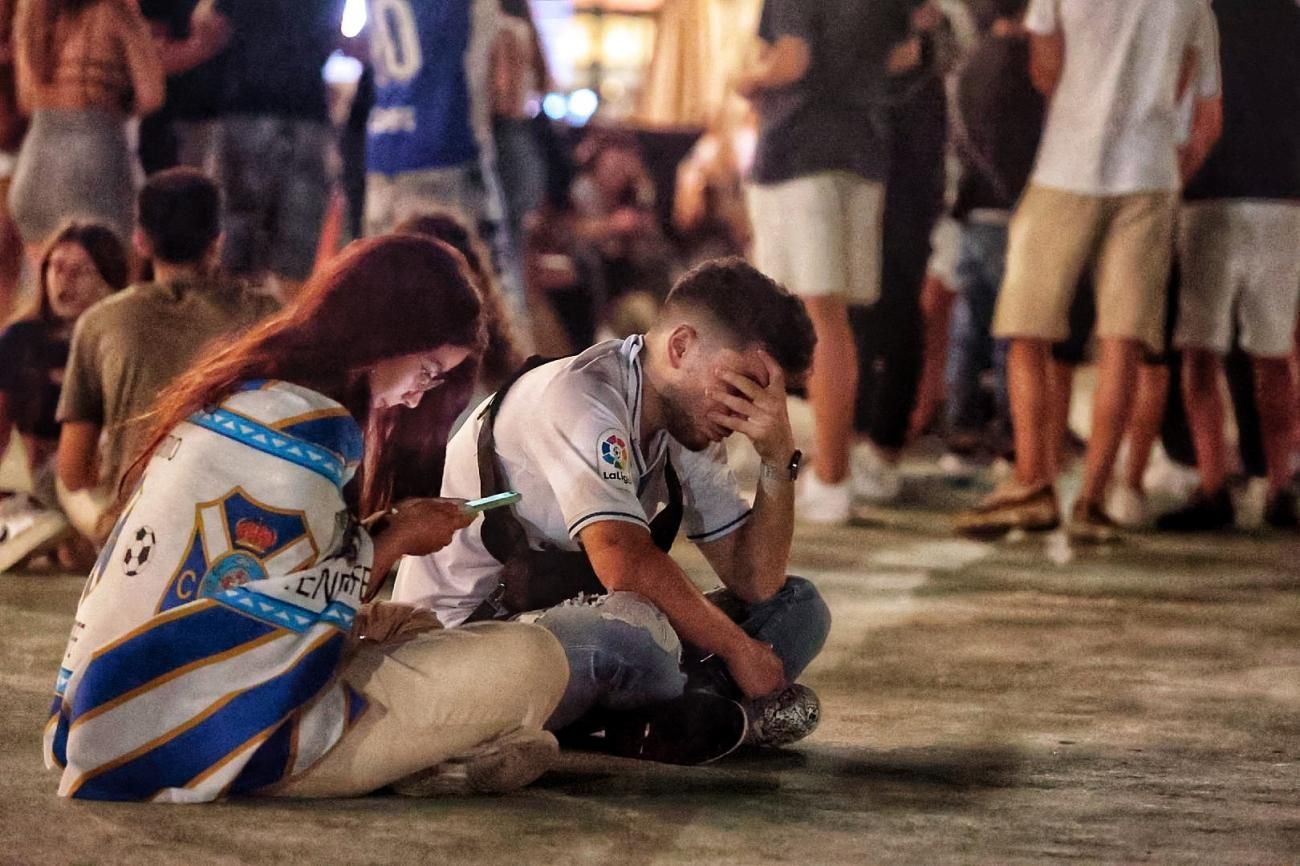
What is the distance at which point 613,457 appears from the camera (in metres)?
2.66

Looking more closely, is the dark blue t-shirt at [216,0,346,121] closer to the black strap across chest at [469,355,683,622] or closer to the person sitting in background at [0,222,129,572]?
the person sitting in background at [0,222,129,572]

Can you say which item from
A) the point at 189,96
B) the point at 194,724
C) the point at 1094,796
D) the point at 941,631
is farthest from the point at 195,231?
the point at 1094,796

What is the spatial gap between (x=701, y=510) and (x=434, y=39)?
2918 mm

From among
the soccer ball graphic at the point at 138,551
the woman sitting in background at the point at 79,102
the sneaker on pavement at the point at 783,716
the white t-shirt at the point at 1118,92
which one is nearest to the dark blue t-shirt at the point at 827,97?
the white t-shirt at the point at 1118,92

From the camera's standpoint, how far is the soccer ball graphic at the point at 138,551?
2.30m

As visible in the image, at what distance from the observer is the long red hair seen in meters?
2.37

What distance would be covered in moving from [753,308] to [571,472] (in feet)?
1.20

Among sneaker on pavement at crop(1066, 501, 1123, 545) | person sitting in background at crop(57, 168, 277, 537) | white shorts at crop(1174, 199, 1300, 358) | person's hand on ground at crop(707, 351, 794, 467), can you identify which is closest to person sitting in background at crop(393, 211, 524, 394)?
person sitting in background at crop(57, 168, 277, 537)

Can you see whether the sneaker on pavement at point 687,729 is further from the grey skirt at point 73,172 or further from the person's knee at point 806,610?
the grey skirt at point 73,172

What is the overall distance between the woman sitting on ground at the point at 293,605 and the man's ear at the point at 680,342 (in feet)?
1.24

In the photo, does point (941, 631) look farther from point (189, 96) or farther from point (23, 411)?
point (189, 96)

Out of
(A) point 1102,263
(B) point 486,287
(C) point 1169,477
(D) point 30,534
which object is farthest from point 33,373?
(C) point 1169,477

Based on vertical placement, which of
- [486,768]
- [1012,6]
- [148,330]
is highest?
[1012,6]

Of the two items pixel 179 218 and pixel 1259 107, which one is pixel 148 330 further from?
pixel 1259 107
